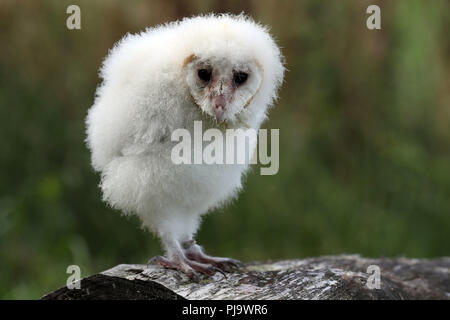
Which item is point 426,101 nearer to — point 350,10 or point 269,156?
point 350,10

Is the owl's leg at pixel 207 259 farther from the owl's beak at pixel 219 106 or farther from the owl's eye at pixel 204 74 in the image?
the owl's eye at pixel 204 74

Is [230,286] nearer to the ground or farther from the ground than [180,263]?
nearer to the ground

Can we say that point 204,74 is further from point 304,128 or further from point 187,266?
point 304,128

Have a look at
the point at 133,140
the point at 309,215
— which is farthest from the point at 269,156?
the point at 133,140

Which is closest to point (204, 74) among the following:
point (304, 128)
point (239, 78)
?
point (239, 78)

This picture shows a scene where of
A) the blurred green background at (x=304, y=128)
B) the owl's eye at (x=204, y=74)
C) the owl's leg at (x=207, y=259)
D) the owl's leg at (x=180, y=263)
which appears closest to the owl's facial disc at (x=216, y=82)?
the owl's eye at (x=204, y=74)

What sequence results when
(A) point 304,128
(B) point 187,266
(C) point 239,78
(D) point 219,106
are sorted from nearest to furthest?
1. (D) point 219,106
2. (C) point 239,78
3. (B) point 187,266
4. (A) point 304,128

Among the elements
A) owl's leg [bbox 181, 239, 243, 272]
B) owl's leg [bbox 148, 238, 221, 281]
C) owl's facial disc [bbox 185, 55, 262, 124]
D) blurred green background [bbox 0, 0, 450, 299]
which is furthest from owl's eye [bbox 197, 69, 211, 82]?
blurred green background [bbox 0, 0, 450, 299]
